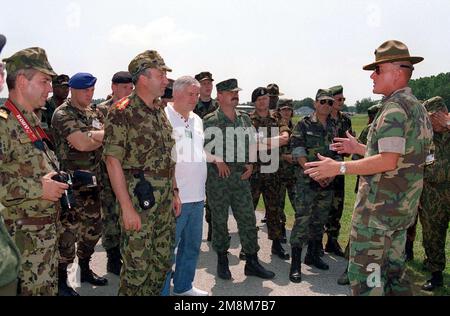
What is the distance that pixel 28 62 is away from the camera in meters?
3.13

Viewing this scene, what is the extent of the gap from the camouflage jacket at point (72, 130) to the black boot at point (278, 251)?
3.00 m

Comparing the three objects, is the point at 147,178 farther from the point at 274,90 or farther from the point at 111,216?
the point at 274,90

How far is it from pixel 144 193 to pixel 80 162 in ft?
5.72

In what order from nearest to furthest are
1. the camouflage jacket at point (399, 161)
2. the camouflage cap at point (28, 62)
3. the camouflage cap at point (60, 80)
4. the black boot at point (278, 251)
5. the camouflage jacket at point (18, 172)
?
1. the camouflage jacket at point (18, 172)
2. the camouflage cap at point (28, 62)
3. the camouflage jacket at point (399, 161)
4. the black boot at point (278, 251)
5. the camouflage cap at point (60, 80)

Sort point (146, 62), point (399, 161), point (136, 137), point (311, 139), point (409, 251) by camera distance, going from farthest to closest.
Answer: point (409, 251)
point (311, 139)
point (146, 62)
point (136, 137)
point (399, 161)

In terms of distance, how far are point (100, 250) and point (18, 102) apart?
382 centimetres

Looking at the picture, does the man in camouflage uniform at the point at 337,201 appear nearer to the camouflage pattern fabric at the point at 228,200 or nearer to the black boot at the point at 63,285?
the camouflage pattern fabric at the point at 228,200

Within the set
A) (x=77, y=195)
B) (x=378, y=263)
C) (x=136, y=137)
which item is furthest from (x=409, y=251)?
(x=77, y=195)

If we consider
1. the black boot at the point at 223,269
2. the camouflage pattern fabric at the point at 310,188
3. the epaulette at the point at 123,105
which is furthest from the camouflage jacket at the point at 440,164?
the epaulette at the point at 123,105

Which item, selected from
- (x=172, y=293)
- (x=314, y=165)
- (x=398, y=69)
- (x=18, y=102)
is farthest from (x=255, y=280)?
(x=18, y=102)

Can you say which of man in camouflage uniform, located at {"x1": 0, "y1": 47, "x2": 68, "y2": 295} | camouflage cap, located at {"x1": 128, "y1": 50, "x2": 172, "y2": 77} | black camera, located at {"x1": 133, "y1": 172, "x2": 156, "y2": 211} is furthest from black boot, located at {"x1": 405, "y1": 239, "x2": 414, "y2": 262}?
man in camouflage uniform, located at {"x1": 0, "y1": 47, "x2": 68, "y2": 295}

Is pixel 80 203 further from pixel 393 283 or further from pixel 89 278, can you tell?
pixel 393 283

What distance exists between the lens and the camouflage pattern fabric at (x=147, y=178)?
340 centimetres

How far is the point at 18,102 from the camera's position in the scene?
312 cm
